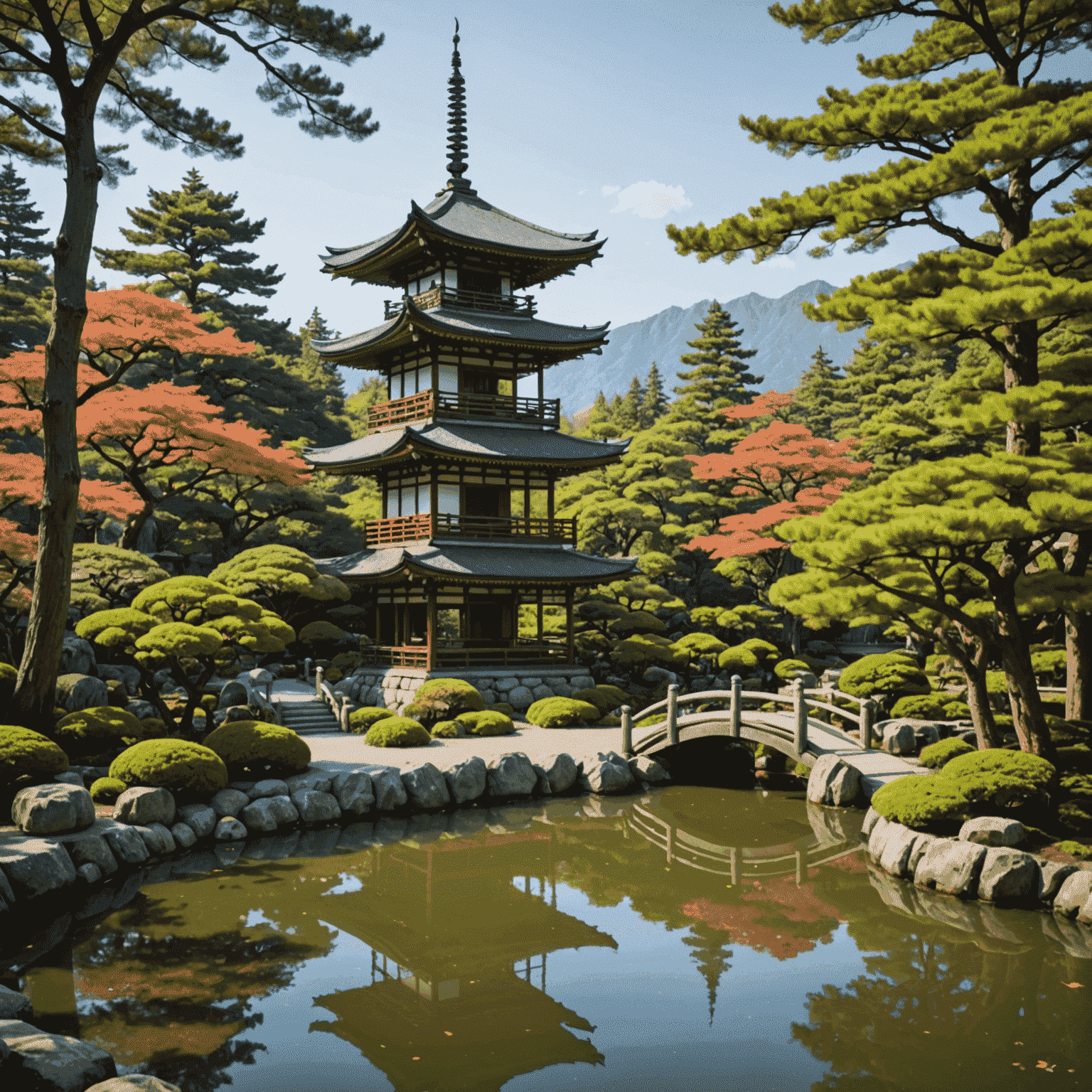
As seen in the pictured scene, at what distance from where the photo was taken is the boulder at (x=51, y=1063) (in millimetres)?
5914

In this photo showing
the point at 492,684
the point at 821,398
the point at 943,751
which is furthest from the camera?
the point at 821,398

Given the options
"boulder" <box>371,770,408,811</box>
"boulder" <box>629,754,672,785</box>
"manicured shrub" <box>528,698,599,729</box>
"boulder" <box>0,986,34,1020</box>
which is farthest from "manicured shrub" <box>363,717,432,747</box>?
"boulder" <box>0,986,34,1020</box>

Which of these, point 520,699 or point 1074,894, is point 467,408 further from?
point 1074,894

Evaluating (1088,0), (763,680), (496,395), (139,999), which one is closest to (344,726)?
(496,395)

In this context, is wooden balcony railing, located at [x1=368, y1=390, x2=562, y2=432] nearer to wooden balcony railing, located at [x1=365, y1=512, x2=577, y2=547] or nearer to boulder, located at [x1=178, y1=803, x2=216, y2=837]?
wooden balcony railing, located at [x1=365, y1=512, x2=577, y2=547]

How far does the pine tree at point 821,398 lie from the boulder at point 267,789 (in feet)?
114

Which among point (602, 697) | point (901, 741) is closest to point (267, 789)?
point (602, 697)

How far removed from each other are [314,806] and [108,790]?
3095 mm

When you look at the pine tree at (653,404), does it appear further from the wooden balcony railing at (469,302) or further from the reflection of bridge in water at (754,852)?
the reflection of bridge in water at (754,852)

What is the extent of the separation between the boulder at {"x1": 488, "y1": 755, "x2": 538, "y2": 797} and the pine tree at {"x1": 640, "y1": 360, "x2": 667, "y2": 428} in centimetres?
3635

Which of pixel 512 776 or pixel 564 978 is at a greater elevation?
pixel 512 776

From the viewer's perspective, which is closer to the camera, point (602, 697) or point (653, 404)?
point (602, 697)

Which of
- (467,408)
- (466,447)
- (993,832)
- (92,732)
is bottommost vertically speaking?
(993,832)

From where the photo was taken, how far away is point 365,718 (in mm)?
20422
